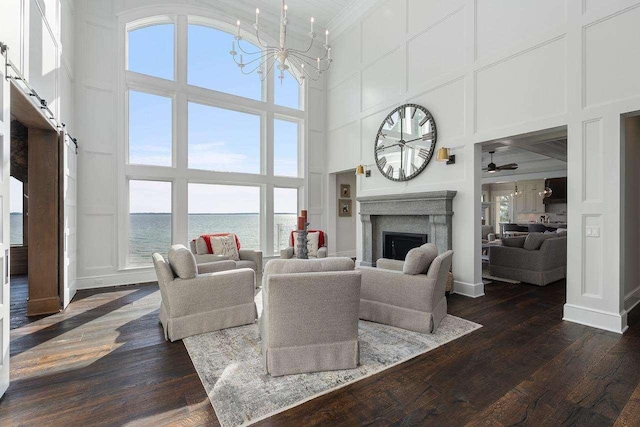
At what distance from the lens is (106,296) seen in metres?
4.38

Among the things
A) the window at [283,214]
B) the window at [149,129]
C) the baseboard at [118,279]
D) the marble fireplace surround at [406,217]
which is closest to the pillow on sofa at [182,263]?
the baseboard at [118,279]

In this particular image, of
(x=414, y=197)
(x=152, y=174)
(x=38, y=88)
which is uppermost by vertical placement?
(x=38, y=88)

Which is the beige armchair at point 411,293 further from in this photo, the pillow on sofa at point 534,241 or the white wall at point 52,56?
the white wall at point 52,56

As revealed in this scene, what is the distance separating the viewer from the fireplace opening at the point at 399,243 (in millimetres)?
5340

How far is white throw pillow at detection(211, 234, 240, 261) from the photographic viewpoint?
16.3 feet

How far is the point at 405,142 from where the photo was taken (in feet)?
17.6

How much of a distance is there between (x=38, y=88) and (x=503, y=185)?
14914 mm

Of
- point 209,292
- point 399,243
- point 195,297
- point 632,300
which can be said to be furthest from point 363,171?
point 632,300

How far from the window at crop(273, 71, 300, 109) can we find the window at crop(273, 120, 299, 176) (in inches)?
16.7

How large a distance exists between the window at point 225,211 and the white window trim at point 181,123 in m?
0.15

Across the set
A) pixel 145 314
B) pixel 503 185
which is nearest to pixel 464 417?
pixel 145 314

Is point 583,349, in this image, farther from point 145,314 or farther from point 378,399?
point 145,314

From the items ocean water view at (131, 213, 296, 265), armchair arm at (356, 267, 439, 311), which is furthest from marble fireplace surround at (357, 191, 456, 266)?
ocean water view at (131, 213, 296, 265)

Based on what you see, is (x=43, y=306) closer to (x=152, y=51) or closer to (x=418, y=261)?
(x=418, y=261)
